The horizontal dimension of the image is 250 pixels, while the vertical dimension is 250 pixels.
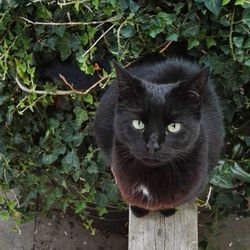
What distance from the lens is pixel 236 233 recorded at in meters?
2.23

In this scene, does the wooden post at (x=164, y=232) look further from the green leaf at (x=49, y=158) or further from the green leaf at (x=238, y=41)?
the green leaf at (x=238, y=41)

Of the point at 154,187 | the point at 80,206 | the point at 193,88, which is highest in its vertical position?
the point at 193,88

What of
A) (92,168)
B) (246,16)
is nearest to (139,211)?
(92,168)

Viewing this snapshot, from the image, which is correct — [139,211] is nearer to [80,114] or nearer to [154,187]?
[154,187]

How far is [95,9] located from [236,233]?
1146mm

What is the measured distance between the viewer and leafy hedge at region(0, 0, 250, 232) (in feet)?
4.71

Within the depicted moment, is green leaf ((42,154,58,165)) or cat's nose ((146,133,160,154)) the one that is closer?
cat's nose ((146,133,160,154))

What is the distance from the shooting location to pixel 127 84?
4.09ft

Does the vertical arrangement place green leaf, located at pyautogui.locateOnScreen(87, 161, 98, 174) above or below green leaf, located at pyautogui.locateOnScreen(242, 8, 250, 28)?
below

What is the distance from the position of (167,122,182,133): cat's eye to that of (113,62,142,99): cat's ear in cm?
10

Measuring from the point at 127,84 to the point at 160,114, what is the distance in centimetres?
10

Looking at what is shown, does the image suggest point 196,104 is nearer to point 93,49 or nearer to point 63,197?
point 93,49

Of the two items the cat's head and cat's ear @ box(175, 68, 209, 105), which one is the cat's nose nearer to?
the cat's head

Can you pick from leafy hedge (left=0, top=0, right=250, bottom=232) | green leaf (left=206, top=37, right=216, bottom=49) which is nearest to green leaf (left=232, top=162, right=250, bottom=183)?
leafy hedge (left=0, top=0, right=250, bottom=232)
